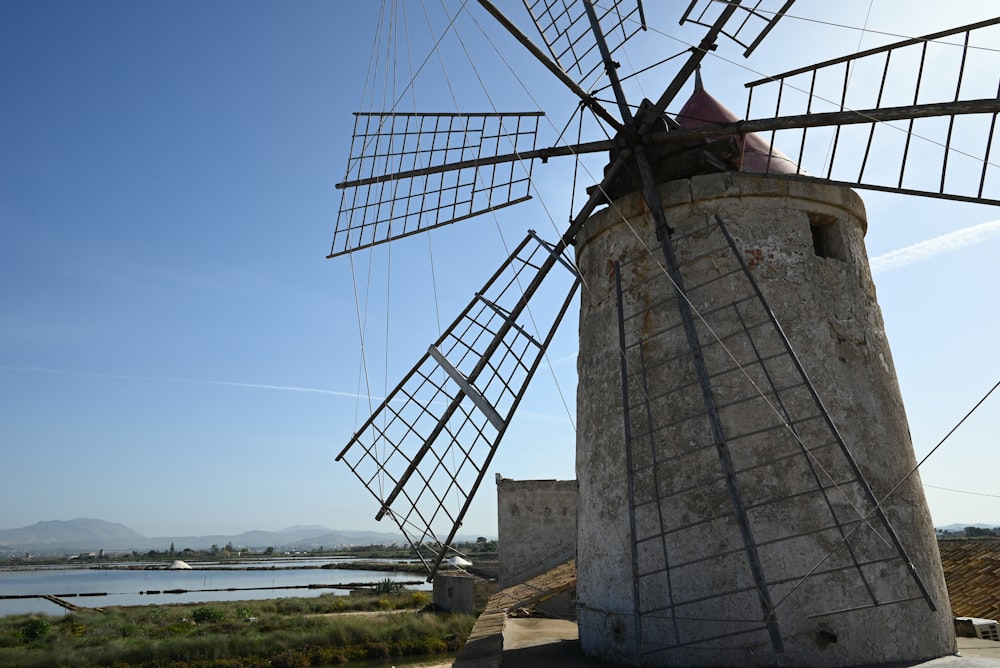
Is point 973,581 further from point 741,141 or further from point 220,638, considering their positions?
point 220,638

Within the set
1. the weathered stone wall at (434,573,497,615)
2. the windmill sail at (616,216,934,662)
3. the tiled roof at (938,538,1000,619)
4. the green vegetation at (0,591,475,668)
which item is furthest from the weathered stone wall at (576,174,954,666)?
the weathered stone wall at (434,573,497,615)

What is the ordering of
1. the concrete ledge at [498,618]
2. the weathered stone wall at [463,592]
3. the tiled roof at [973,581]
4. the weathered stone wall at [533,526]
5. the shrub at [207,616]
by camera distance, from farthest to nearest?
the shrub at [207,616]
the weathered stone wall at [463,592]
the weathered stone wall at [533,526]
the tiled roof at [973,581]
the concrete ledge at [498,618]

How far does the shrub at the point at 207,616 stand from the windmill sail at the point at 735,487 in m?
19.2

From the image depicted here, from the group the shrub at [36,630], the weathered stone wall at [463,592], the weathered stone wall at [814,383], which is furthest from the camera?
the weathered stone wall at [463,592]

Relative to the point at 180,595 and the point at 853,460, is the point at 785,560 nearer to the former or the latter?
the point at 853,460

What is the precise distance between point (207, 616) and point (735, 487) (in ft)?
66.1

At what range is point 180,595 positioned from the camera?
1219 inches

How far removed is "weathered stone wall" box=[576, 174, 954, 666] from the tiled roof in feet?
6.35

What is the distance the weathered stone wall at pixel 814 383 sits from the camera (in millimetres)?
3510

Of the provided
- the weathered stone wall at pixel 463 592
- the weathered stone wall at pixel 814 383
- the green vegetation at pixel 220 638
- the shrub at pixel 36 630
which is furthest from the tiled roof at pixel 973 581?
the shrub at pixel 36 630

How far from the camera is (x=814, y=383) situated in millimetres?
3932

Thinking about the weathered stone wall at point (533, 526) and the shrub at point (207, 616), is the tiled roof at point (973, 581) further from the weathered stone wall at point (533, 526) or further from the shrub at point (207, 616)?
the shrub at point (207, 616)

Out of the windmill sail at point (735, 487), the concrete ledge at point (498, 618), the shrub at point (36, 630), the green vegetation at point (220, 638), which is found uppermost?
the windmill sail at point (735, 487)

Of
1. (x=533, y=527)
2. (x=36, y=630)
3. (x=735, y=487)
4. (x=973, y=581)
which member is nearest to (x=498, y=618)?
(x=735, y=487)
